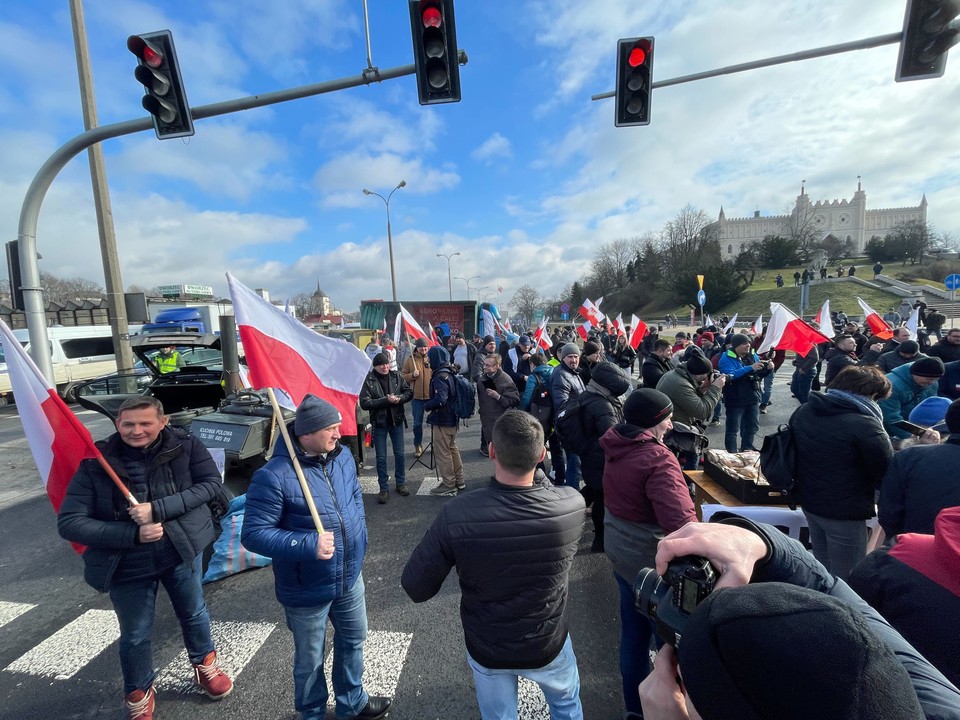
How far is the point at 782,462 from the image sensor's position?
300cm

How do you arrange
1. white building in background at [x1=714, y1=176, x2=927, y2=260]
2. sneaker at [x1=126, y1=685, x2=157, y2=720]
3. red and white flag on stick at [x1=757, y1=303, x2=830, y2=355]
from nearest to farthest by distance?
sneaker at [x1=126, y1=685, x2=157, y2=720], red and white flag on stick at [x1=757, y1=303, x2=830, y2=355], white building in background at [x1=714, y1=176, x2=927, y2=260]

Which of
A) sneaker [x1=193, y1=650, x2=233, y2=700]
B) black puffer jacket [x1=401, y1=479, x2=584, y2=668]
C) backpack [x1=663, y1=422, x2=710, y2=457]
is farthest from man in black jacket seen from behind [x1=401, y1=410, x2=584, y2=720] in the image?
backpack [x1=663, y1=422, x2=710, y2=457]

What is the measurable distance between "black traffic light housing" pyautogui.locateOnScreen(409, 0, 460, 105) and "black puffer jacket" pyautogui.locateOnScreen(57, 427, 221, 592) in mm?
4290

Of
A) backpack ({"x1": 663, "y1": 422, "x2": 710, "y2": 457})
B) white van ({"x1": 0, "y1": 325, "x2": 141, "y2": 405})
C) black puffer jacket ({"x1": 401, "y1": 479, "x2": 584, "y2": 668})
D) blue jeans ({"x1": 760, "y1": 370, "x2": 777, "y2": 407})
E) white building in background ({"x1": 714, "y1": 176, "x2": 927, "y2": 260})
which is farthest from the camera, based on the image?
white building in background ({"x1": 714, "y1": 176, "x2": 927, "y2": 260})

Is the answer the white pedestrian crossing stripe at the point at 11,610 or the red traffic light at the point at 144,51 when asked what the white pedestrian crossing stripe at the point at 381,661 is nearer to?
the white pedestrian crossing stripe at the point at 11,610

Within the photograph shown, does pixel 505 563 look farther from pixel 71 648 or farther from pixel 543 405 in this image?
pixel 543 405

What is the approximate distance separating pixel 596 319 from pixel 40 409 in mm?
14185

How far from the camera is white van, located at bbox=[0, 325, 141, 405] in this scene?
15095mm

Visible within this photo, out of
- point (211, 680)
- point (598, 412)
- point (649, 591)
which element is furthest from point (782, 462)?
point (211, 680)

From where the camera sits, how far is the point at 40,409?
2.78 meters

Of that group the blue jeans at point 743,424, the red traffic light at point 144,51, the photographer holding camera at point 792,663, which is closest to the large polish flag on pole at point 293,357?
the photographer holding camera at point 792,663

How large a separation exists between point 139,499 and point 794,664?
10.3ft

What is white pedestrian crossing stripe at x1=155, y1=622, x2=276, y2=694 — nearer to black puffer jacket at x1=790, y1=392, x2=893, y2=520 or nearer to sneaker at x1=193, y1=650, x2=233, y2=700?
sneaker at x1=193, y1=650, x2=233, y2=700

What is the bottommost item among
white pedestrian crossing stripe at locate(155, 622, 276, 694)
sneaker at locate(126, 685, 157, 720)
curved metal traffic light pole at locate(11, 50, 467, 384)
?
white pedestrian crossing stripe at locate(155, 622, 276, 694)
